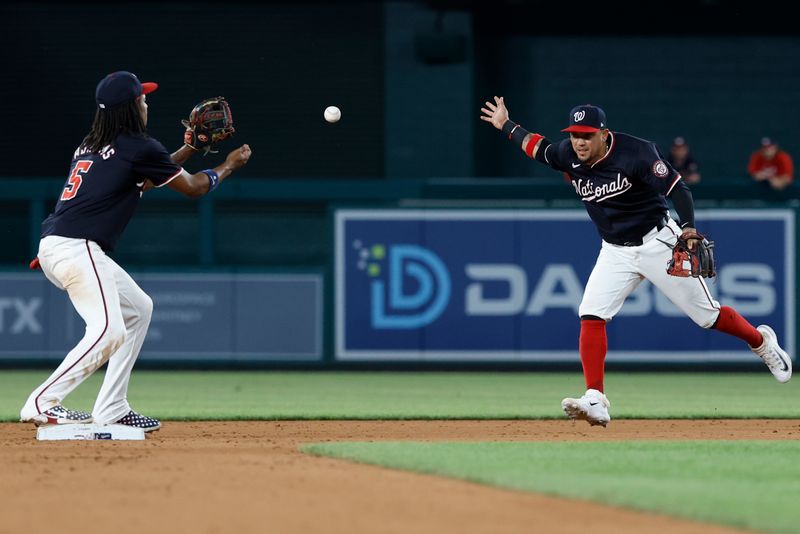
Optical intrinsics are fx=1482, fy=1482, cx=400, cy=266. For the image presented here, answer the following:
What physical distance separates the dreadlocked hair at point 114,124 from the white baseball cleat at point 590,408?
283 centimetres

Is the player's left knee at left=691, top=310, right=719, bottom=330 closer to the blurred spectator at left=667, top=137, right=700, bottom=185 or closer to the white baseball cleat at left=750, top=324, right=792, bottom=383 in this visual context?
the white baseball cleat at left=750, top=324, right=792, bottom=383

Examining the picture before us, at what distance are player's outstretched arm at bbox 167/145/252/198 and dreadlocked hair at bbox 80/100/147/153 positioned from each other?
327mm

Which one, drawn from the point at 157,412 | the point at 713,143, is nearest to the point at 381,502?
the point at 157,412

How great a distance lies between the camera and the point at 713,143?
20.0m

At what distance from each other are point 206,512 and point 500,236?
401 inches

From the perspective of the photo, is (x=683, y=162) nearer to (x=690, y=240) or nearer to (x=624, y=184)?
(x=624, y=184)

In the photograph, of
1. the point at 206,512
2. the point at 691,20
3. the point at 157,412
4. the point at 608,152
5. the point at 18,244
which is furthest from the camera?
the point at 691,20

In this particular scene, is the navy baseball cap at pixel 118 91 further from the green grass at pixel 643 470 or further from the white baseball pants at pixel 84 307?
the green grass at pixel 643 470

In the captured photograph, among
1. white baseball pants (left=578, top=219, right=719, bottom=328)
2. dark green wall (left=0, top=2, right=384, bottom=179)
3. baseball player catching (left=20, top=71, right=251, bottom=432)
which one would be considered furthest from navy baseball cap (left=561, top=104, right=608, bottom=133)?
dark green wall (left=0, top=2, right=384, bottom=179)

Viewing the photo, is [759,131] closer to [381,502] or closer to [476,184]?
[476,184]

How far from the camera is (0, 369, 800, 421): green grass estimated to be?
10523mm

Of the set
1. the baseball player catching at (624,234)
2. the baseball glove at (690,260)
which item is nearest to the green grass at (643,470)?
the baseball player catching at (624,234)

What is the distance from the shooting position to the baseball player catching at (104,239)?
305 inches

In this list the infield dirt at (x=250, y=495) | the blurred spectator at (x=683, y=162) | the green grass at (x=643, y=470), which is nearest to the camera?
the infield dirt at (x=250, y=495)
